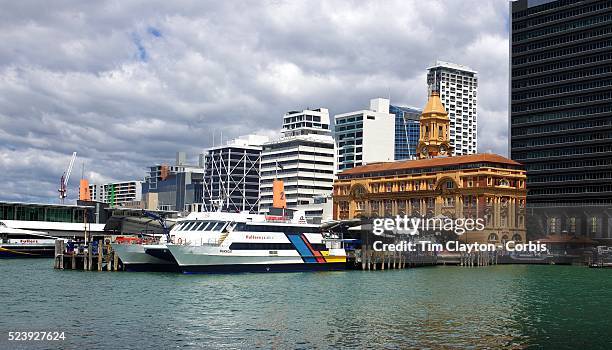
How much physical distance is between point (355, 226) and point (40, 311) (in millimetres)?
98954

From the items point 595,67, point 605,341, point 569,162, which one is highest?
point 595,67

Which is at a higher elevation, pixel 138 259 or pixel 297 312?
pixel 138 259

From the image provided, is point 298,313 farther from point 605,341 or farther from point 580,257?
point 580,257

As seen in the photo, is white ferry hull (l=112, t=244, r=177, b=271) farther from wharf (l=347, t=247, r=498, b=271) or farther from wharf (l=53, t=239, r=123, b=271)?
wharf (l=347, t=247, r=498, b=271)

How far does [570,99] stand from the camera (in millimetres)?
191750

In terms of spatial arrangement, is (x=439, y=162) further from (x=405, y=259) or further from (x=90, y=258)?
(x=90, y=258)

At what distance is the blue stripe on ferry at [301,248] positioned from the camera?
321 ft

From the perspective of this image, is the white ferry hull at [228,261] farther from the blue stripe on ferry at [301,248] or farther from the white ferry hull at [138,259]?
the white ferry hull at [138,259]

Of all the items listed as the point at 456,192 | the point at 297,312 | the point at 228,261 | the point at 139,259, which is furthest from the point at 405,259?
the point at 297,312

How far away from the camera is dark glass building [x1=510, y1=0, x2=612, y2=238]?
18625cm

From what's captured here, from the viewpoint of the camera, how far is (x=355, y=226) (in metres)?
150

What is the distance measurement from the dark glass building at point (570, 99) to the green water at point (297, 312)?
4109 inches

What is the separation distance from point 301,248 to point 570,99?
117m

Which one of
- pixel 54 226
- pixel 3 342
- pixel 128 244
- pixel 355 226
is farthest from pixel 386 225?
pixel 3 342
